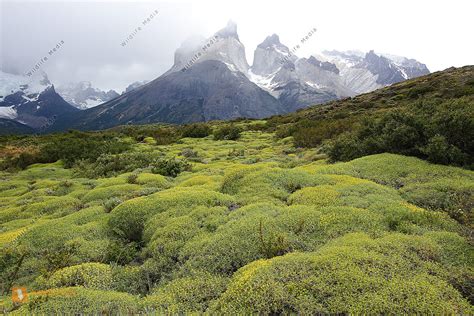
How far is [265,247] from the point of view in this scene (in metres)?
7.83

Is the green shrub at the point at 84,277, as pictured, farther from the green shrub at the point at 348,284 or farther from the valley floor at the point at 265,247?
the green shrub at the point at 348,284

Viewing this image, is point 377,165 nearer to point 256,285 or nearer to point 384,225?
point 384,225

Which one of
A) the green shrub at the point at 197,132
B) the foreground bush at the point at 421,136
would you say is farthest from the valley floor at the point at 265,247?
the green shrub at the point at 197,132

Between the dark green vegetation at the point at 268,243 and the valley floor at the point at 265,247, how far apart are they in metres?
0.04

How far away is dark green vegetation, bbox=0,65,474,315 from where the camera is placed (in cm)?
614

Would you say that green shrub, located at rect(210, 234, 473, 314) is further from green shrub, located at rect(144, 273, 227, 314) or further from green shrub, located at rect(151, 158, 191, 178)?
green shrub, located at rect(151, 158, 191, 178)

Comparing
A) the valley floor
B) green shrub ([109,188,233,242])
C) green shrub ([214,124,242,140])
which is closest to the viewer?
the valley floor

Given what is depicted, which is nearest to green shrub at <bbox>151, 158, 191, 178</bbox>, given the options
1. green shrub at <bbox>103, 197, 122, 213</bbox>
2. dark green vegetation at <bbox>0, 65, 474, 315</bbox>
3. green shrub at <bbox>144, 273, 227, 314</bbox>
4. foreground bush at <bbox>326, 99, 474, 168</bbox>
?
dark green vegetation at <bbox>0, 65, 474, 315</bbox>

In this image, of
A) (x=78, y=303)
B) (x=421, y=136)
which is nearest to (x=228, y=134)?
(x=421, y=136)

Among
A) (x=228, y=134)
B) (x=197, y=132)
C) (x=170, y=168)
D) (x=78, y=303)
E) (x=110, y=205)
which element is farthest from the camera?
(x=197, y=132)

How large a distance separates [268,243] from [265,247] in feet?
0.42

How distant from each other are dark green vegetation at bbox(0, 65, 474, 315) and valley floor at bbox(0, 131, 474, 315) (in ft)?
0.12

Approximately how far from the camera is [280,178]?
43.5ft

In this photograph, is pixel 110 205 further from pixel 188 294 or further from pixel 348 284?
pixel 348 284
